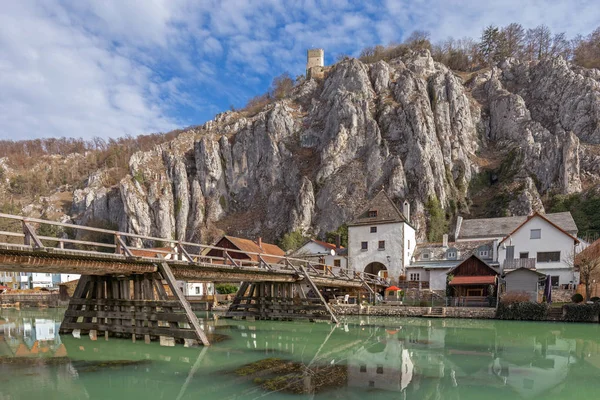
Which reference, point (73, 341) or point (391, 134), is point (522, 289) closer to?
point (73, 341)

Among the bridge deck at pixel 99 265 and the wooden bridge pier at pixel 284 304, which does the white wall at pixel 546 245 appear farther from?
the bridge deck at pixel 99 265

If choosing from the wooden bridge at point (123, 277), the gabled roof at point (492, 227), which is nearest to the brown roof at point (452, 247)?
the gabled roof at point (492, 227)

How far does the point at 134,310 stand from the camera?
67.2ft

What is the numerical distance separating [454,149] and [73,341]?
77162 millimetres

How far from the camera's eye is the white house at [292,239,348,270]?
173 ft

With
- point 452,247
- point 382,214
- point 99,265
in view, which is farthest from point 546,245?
point 99,265

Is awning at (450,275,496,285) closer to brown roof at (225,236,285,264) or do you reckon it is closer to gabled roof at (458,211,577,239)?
gabled roof at (458,211,577,239)

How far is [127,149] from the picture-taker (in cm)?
12588

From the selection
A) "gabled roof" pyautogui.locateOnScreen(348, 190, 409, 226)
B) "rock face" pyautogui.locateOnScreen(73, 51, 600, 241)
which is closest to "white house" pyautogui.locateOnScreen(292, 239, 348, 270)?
"gabled roof" pyautogui.locateOnScreen(348, 190, 409, 226)

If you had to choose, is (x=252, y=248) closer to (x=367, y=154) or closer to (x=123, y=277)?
(x=123, y=277)

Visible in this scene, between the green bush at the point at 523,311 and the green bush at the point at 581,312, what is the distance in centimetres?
145

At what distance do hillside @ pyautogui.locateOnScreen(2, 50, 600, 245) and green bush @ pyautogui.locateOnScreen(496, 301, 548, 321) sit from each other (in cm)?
3832

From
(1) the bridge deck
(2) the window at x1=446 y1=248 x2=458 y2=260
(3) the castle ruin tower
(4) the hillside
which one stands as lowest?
(2) the window at x1=446 y1=248 x2=458 y2=260

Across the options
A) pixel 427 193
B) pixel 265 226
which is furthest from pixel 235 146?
pixel 427 193
